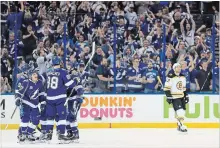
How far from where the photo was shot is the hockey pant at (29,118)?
32.0ft

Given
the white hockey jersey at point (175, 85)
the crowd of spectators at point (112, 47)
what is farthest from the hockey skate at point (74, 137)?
the crowd of spectators at point (112, 47)

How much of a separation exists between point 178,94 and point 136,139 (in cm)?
166

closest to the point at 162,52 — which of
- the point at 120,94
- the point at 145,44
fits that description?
the point at 145,44

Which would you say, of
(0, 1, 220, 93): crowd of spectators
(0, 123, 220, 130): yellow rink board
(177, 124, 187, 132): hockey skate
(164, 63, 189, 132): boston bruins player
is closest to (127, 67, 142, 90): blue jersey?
(0, 1, 220, 93): crowd of spectators

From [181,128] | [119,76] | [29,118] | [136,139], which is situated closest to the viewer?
[29,118]

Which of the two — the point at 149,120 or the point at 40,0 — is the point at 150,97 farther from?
the point at 40,0

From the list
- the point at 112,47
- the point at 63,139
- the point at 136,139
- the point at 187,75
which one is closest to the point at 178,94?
the point at 187,75

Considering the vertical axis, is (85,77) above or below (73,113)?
above

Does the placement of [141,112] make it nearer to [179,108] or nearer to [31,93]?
[179,108]

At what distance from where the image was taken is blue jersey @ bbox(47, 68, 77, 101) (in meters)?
9.58

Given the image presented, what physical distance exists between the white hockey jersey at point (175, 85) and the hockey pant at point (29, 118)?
2.85m

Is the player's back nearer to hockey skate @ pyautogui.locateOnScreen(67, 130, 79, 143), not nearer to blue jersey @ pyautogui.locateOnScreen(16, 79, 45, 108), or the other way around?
blue jersey @ pyautogui.locateOnScreen(16, 79, 45, 108)

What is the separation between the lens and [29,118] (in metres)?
9.82

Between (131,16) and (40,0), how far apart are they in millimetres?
2038
